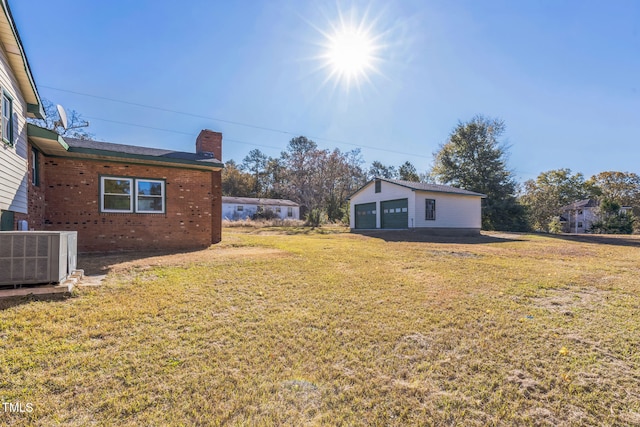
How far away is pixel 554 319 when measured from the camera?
3.75 meters

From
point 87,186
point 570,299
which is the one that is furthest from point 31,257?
point 570,299

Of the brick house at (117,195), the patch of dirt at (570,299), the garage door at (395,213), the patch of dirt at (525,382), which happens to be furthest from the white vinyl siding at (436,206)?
the patch of dirt at (525,382)

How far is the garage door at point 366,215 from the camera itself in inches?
878

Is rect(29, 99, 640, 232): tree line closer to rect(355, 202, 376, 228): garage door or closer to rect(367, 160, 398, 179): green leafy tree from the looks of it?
rect(367, 160, 398, 179): green leafy tree

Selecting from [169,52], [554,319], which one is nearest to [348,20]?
[169,52]

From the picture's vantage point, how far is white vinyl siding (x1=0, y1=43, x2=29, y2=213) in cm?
566

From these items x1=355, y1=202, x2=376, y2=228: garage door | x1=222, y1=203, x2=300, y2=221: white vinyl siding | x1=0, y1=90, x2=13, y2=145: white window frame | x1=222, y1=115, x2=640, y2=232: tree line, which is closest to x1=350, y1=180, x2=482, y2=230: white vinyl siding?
x1=355, y1=202, x2=376, y2=228: garage door

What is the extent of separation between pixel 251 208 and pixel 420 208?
25.1 m

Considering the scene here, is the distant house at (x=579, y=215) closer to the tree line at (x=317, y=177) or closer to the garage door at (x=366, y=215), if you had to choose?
the tree line at (x=317, y=177)

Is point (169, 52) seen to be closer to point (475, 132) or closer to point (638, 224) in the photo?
point (475, 132)

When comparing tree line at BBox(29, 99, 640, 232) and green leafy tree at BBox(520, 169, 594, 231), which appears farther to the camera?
green leafy tree at BBox(520, 169, 594, 231)

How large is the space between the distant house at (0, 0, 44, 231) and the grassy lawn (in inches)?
133

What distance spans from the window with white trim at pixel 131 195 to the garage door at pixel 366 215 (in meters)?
16.0

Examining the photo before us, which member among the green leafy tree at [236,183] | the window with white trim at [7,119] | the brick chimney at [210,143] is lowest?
the window with white trim at [7,119]
